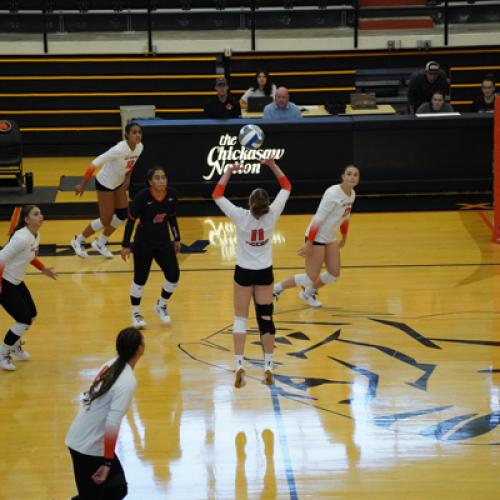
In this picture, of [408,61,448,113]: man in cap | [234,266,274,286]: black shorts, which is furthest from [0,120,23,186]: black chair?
[234,266,274,286]: black shorts

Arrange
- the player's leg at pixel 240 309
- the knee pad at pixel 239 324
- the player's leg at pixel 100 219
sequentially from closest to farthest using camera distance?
the player's leg at pixel 240 309 < the knee pad at pixel 239 324 < the player's leg at pixel 100 219

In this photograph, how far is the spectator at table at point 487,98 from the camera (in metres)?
16.0

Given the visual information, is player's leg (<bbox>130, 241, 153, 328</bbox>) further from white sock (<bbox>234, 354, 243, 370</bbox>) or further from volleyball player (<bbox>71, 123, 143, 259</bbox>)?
volleyball player (<bbox>71, 123, 143, 259</bbox>)

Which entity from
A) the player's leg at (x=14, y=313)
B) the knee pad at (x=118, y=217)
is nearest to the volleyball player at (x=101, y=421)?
the player's leg at (x=14, y=313)

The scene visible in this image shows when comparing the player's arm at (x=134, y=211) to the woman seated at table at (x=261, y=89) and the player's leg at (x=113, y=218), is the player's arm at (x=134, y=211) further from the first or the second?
the woman seated at table at (x=261, y=89)

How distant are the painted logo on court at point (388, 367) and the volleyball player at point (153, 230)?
2.86ft

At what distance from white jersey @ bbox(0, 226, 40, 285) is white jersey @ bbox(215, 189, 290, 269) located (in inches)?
69.1

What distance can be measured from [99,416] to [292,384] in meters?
3.33

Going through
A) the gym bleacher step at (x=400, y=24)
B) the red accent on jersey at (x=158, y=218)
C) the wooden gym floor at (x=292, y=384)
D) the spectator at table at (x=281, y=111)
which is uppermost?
the gym bleacher step at (x=400, y=24)

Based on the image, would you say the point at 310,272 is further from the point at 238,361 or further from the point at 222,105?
the point at 222,105

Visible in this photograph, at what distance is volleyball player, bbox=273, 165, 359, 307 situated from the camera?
10.4 metres

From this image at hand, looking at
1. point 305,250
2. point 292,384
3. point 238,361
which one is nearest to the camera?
point 238,361

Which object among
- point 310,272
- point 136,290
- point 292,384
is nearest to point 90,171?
point 136,290

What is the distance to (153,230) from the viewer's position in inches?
407
